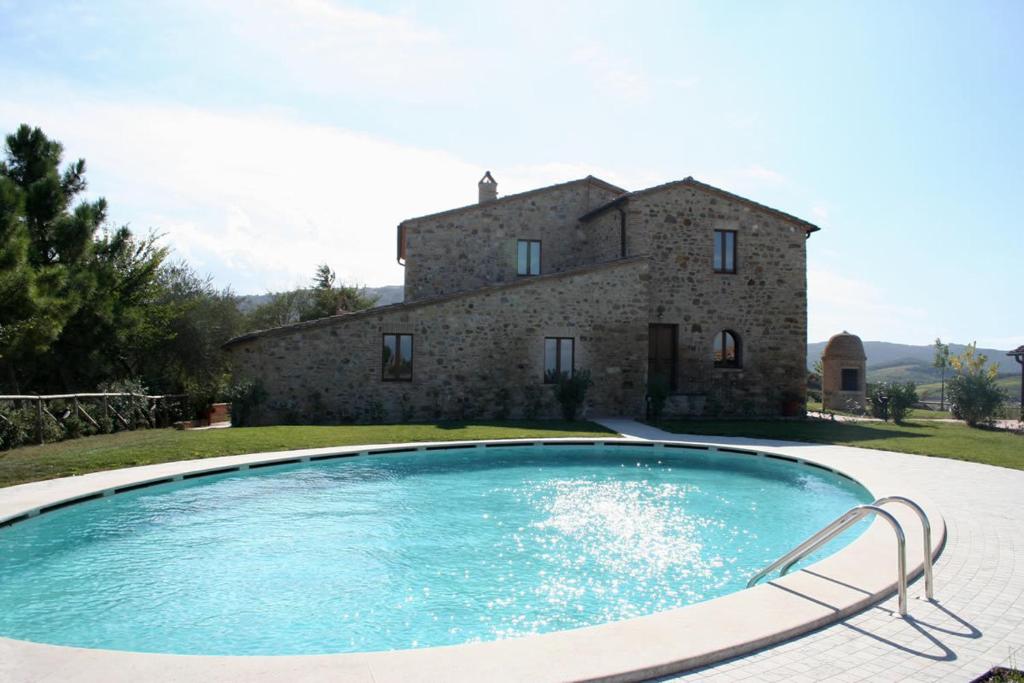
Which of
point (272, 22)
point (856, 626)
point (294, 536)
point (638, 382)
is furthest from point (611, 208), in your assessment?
point (856, 626)

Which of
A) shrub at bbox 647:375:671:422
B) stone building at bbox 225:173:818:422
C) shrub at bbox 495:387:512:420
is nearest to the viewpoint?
stone building at bbox 225:173:818:422

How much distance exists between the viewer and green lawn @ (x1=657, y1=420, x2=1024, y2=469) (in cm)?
1371

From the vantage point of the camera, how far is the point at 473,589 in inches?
263

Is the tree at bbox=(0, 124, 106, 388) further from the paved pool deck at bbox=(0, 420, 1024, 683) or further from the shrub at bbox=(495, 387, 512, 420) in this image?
the paved pool deck at bbox=(0, 420, 1024, 683)

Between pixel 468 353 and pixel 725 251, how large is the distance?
9419mm

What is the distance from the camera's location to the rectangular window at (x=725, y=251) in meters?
22.2

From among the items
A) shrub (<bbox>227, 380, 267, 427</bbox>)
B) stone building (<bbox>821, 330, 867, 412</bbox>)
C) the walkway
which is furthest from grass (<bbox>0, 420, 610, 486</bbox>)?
stone building (<bbox>821, 330, 867, 412</bbox>)

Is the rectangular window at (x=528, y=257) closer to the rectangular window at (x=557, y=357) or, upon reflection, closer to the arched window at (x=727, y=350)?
the rectangular window at (x=557, y=357)

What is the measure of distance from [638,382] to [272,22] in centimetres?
1411

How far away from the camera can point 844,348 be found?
2959 cm

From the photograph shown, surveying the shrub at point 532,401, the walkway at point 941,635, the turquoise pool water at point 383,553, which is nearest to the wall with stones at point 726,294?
the shrub at point 532,401

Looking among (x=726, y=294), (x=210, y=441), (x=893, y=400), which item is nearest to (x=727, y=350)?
(x=726, y=294)

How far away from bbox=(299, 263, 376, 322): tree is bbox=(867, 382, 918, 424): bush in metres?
22.3

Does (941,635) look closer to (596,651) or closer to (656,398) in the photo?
(596,651)
